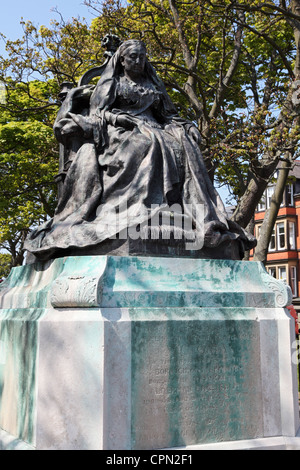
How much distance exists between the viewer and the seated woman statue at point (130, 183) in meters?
4.55

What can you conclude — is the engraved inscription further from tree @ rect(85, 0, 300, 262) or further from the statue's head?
tree @ rect(85, 0, 300, 262)

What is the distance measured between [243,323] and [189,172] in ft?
5.33

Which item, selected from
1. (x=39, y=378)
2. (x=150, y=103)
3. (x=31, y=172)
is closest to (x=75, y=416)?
(x=39, y=378)

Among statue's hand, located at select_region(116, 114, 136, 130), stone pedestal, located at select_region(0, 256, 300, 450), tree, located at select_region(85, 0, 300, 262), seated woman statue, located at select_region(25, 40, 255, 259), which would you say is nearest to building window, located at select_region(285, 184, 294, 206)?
tree, located at select_region(85, 0, 300, 262)

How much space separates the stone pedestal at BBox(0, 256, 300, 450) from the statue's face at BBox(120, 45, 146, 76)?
91.6 inches

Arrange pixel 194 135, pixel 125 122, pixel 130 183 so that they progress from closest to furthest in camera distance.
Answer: pixel 130 183 < pixel 125 122 < pixel 194 135

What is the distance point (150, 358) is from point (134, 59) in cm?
321

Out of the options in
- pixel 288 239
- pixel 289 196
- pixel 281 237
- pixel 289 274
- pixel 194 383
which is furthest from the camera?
pixel 281 237

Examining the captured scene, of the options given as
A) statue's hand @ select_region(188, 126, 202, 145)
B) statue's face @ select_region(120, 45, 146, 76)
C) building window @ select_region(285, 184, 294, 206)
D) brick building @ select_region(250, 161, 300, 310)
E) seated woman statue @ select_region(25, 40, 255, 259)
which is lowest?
seated woman statue @ select_region(25, 40, 255, 259)

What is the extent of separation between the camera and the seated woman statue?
4.55 m

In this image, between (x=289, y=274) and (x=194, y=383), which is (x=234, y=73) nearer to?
(x=194, y=383)

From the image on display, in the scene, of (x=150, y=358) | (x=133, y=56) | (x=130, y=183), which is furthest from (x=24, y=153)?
(x=150, y=358)

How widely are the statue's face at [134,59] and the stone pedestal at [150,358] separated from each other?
2.33m

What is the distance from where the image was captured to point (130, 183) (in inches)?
193
